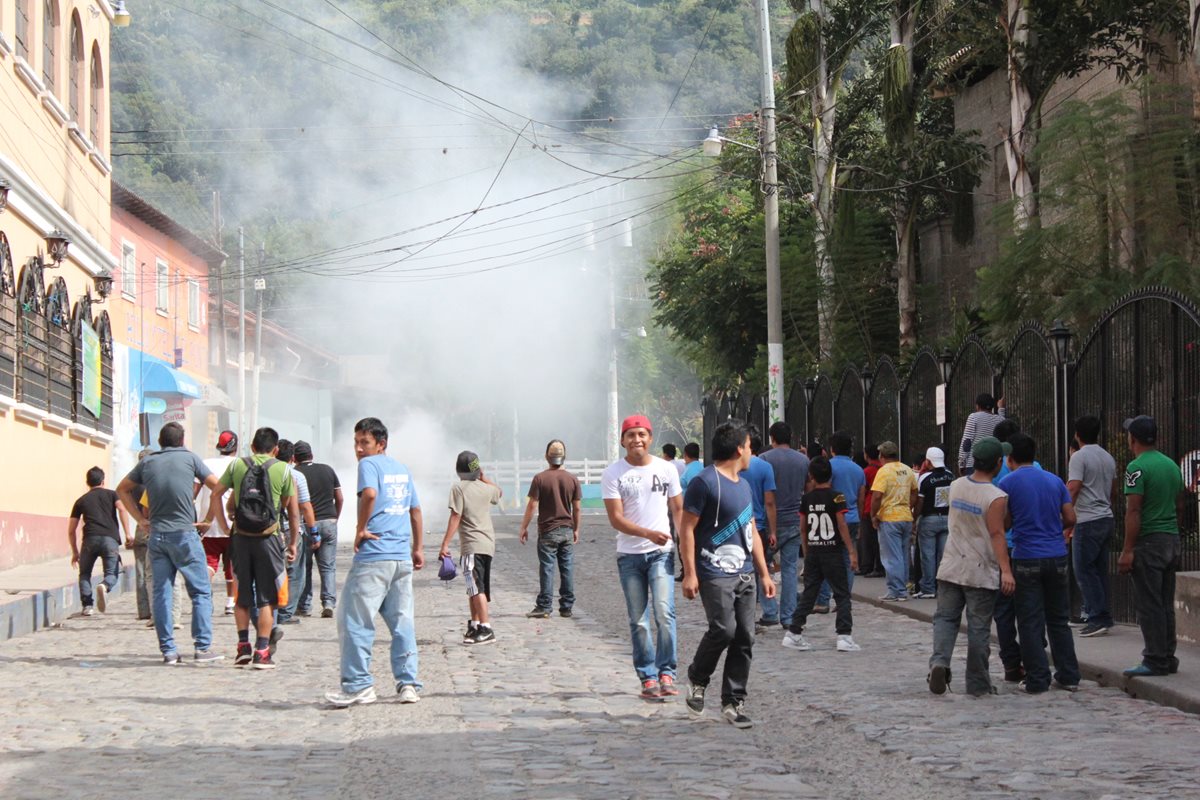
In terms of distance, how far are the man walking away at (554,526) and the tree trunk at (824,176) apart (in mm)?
14078

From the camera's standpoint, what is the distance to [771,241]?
79.4 feet

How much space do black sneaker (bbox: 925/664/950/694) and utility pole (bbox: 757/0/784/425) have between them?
14454mm

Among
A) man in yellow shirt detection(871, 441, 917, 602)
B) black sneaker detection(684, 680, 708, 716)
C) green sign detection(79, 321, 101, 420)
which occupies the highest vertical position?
green sign detection(79, 321, 101, 420)

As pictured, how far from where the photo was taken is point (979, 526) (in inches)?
377

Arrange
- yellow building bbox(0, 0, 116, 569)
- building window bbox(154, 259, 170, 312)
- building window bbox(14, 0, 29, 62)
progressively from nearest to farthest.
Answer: yellow building bbox(0, 0, 116, 569) → building window bbox(14, 0, 29, 62) → building window bbox(154, 259, 170, 312)

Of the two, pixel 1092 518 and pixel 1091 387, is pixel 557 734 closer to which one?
pixel 1092 518

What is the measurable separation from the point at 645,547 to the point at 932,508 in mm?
7168

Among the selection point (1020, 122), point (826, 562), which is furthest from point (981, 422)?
point (1020, 122)

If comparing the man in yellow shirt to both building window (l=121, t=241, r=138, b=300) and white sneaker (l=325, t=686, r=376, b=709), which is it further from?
building window (l=121, t=241, r=138, b=300)

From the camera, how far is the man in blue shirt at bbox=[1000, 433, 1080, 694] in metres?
9.71

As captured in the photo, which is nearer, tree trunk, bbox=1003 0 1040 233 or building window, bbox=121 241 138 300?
tree trunk, bbox=1003 0 1040 233

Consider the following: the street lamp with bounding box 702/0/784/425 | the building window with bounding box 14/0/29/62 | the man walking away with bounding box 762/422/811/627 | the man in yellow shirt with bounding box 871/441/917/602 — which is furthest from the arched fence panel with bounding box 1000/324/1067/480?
the building window with bounding box 14/0/29/62

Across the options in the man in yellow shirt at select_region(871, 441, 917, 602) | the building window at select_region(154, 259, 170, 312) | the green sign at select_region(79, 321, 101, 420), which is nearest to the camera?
the man in yellow shirt at select_region(871, 441, 917, 602)

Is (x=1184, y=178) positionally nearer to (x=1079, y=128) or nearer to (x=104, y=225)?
(x=1079, y=128)
